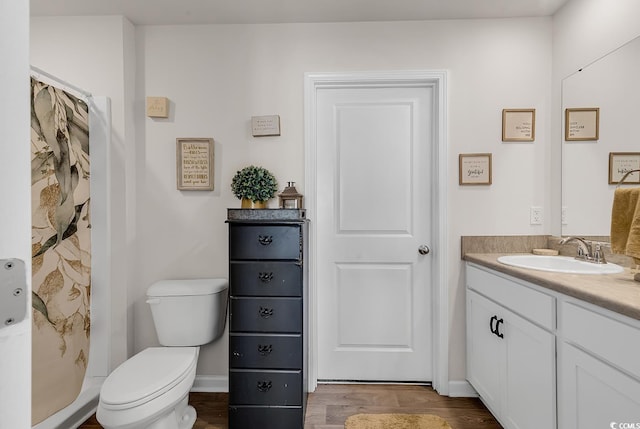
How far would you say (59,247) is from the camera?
1.89 meters

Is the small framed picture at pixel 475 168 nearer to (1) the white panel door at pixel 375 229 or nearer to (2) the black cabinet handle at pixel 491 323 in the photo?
(1) the white panel door at pixel 375 229

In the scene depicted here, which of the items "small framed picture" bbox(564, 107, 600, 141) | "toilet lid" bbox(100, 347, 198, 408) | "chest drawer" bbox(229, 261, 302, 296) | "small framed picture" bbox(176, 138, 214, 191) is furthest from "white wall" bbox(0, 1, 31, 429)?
"small framed picture" bbox(564, 107, 600, 141)

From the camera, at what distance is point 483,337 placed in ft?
6.64

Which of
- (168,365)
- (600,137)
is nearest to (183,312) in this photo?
(168,365)

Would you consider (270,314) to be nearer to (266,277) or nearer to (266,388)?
(266,277)

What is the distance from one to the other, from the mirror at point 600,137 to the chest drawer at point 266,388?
183 cm

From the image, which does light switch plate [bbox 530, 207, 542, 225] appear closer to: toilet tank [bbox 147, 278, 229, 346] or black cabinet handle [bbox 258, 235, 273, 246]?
black cabinet handle [bbox 258, 235, 273, 246]

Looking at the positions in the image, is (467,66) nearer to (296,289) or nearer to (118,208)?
(296,289)

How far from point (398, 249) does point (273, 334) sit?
3.31ft

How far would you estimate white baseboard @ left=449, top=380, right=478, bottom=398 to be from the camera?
2266 millimetres

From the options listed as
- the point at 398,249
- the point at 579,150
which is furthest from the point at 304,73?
the point at 579,150

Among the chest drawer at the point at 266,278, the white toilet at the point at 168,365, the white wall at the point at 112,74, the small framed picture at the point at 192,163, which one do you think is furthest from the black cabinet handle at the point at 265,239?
the white wall at the point at 112,74

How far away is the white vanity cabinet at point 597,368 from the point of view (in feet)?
3.47

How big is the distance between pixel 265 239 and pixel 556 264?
64.3 inches
